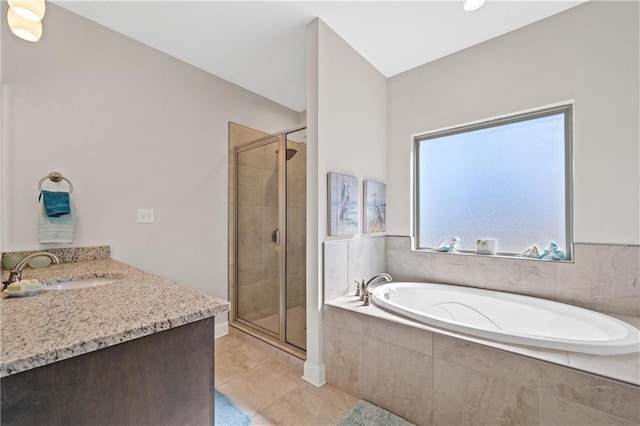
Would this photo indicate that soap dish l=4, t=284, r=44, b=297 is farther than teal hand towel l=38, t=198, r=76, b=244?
No

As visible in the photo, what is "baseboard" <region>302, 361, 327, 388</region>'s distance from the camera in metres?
1.87

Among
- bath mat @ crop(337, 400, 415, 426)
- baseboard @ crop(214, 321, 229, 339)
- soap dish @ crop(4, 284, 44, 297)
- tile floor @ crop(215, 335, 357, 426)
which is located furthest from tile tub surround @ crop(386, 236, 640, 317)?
soap dish @ crop(4, 284, 44, 297)

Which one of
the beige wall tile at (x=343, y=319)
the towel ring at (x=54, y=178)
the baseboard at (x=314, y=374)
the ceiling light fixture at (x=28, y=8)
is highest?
the ceiling light fixture at (x=28, y=8)

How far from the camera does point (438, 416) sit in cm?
144

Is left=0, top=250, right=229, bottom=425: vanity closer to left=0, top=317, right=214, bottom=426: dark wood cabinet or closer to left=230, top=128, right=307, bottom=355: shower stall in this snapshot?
left=0, top=317, right=214, bottom=426: dark wood cabinet

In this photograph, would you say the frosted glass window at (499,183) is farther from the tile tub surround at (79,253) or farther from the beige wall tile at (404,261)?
the tile tub surround at (79,253)

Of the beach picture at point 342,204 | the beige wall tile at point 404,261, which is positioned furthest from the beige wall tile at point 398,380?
the beige wall tile at point 404,261

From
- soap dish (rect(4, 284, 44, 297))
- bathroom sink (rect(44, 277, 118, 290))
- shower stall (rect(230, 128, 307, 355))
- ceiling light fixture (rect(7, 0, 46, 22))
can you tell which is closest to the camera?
soap dish (rect(4, 284, 44, 297))

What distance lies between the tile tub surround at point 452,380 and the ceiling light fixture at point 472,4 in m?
2.11

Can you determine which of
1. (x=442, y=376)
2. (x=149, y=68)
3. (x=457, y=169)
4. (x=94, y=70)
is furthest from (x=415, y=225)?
(x=94, y=70)

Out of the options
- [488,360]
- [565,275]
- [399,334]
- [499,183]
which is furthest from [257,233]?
[565,275]

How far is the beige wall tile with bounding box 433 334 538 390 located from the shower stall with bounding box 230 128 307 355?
1.15 m

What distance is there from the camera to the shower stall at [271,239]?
7.59 feet

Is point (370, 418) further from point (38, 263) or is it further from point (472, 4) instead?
Result: point (472, 4)
